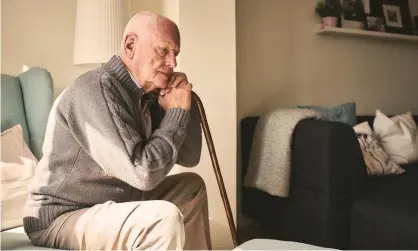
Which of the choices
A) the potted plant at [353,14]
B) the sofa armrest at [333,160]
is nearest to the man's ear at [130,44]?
the sofa armrest at [333,160]

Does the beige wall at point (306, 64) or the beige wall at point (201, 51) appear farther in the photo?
the beige wall at point (306, 64)

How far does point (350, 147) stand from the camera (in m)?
2.03

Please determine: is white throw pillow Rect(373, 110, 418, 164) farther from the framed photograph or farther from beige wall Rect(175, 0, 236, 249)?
beige wall Rect(175, 0, 236, 249)

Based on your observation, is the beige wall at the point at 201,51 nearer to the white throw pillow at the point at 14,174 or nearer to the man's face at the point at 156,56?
the white throw pillow at the point at 14,174

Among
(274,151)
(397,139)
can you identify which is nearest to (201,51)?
(274,151)

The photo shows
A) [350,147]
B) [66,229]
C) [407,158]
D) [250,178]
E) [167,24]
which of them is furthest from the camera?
[407,158]

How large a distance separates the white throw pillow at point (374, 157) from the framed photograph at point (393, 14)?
1.15 meters

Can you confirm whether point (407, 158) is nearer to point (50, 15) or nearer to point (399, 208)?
point (399, 208)

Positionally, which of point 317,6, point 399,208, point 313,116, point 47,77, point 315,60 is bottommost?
point 399,208

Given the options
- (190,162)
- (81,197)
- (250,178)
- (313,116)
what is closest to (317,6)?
(313,116)

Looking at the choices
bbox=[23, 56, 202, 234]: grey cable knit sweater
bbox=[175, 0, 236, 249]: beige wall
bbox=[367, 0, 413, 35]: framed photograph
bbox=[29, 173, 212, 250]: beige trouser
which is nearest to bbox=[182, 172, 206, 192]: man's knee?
bbox=[23, 56, 202, 234]: grey cable knit sweater

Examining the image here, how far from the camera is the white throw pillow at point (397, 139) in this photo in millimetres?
2812

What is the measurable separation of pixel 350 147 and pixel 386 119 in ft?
3.36

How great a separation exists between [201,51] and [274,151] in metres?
0.66
